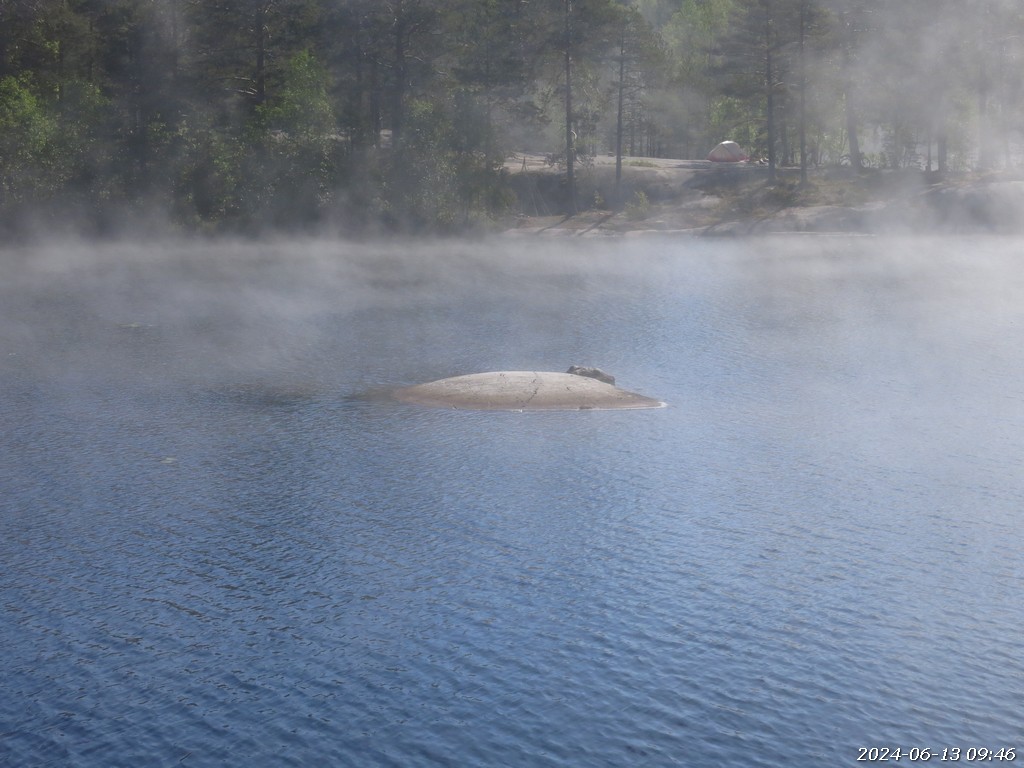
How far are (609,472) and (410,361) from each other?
14.0m

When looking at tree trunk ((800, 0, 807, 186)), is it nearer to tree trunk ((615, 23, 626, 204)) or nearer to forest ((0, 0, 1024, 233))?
forest ((0, 0, 1024, 233))

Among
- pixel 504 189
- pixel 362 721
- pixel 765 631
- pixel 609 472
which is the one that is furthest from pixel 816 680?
pixel 504 189

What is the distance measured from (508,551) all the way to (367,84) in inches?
2540

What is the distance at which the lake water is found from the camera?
1451cm

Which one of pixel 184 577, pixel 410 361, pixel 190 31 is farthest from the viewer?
pixel 190 31

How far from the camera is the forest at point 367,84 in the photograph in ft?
246

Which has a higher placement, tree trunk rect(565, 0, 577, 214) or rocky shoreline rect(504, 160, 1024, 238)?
tree trunk rect(565, 0, 577, 214)

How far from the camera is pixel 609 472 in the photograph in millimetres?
25422

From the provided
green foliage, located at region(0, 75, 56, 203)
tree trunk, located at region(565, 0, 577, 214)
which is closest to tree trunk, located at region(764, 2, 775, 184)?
tree trunk, located at region(565, 0, 577, 214)

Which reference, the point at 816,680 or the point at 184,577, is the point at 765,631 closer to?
the point at 816,680

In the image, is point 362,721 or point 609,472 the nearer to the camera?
point 362,721

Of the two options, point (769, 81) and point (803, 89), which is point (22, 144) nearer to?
point (769, 81)

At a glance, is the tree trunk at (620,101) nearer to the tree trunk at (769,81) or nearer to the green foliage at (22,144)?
the tree trunk at (769,81)

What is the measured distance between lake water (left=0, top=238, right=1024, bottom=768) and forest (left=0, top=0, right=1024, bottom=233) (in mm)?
34676
